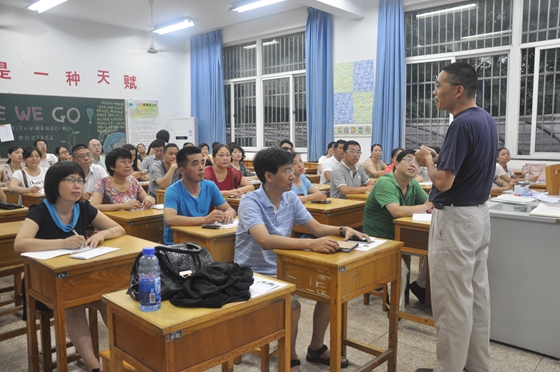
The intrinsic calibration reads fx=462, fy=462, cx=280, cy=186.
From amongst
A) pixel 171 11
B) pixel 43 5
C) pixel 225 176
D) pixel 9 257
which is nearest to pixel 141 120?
pixel 171 11

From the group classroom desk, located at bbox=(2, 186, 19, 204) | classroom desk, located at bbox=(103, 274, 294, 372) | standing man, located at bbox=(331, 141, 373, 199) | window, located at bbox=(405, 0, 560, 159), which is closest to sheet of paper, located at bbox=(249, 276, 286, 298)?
classroom desk, located at bbox=(103, 274, 294, 372)

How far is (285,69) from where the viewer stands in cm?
897

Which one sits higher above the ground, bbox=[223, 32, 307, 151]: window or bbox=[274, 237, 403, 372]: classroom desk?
bbox=[223, 32, 307, 151]: window

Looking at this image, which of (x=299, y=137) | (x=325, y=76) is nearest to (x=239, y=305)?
(x=325, y=76)

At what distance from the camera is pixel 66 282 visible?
82.4 inches

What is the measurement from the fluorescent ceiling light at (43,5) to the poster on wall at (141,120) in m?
2.35

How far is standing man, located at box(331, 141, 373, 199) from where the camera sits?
183 inches

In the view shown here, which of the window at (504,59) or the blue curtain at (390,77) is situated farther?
the blue curtain at (390,77)

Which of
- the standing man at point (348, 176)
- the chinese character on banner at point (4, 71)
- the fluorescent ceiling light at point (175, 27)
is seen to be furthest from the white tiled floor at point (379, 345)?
the fluorescent ceiling light at point (175, 27)

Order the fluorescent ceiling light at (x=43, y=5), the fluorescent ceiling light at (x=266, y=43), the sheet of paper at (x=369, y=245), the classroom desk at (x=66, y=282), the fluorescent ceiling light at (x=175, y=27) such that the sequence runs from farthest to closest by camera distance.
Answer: the fluorescent ceiling light at (x=266, y=43) < the fluorescent ceiling light at (x=175, y=27) < the fluorescent ceiling light at (x=43, y=5) < the sheet of paper at (x=369, y=245) < the classroom desk at (x=66, y=282)

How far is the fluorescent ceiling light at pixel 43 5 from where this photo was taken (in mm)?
7286

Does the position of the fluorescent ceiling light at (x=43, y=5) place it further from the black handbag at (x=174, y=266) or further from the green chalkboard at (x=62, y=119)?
the black handbag at (x=174, y=266)

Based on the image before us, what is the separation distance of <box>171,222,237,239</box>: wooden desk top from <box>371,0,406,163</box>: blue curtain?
4934 millimetres

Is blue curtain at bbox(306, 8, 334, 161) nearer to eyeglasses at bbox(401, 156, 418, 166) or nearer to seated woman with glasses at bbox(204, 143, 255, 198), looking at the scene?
seated woman with glasses at bbox(204, 143, 255, 198)
